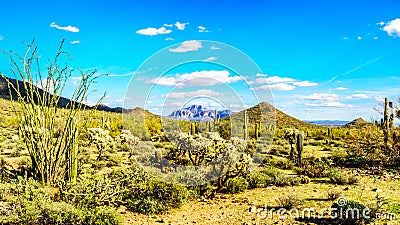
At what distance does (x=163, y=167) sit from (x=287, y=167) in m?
4.95

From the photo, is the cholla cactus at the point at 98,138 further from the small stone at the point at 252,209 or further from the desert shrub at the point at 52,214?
the small stone at the point at 252,209

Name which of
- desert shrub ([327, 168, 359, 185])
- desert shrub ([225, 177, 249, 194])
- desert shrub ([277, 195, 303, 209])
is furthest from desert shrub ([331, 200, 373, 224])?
desert shrub ([327, 168, 359, 185])

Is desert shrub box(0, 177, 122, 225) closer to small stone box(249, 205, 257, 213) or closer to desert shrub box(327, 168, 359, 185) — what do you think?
small stone box(249, 205, 257, 213)

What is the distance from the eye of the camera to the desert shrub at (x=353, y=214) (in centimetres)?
609

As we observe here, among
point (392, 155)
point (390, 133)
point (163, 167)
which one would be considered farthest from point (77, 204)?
point (390, 133)

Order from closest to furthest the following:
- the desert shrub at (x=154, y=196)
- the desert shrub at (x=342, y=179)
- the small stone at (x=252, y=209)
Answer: the desert shrub at (x=154, y=196) → the small stone at (x=252, y=209) → the desert shrub at (x=342, y=179)

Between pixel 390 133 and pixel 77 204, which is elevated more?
pixel 390 133

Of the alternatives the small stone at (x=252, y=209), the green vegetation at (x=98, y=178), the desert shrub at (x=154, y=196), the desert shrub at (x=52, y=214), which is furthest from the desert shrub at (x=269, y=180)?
the desert shrub at (x=52, y=214)

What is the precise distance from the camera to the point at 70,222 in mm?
5684

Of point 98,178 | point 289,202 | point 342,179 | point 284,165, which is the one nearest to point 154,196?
point 98,178

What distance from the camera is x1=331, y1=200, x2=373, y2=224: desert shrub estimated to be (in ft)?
20.0

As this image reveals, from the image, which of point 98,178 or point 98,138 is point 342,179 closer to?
point 98,178

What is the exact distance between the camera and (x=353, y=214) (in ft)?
20.1

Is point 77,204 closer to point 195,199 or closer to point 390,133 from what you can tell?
point 195,199
